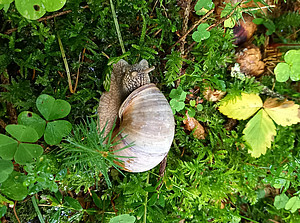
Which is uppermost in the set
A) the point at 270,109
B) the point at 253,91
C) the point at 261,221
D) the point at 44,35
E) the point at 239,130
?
the point at 44,35

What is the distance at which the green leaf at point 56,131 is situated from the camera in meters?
1.91

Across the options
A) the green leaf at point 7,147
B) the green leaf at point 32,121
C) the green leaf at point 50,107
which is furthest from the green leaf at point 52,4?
the green leaf at point 7,147

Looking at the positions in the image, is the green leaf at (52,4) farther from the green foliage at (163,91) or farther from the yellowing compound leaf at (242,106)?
the yellowing compound leaf at (242,106)

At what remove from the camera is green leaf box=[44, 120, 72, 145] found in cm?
191

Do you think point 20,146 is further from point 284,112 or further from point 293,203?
point 293,203

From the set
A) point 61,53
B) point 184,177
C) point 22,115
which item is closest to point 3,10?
point 61,53

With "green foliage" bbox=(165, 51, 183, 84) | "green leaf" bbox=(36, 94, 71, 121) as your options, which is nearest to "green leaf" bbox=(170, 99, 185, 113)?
"green foliage" bbox=(165, 51, 183, 84)

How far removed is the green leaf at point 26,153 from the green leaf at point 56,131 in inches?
3.9

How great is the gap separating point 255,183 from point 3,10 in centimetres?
256

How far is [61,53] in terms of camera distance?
206 centimetres

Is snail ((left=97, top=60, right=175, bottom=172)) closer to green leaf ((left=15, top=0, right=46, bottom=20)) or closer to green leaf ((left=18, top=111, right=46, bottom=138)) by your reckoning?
green leaf ((left=18, top=111, right=46, bottom=138))

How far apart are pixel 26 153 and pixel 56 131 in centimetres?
24

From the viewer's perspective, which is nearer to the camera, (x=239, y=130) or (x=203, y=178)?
(x=203, y=178)

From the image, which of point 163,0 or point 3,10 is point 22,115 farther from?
point 163,0
